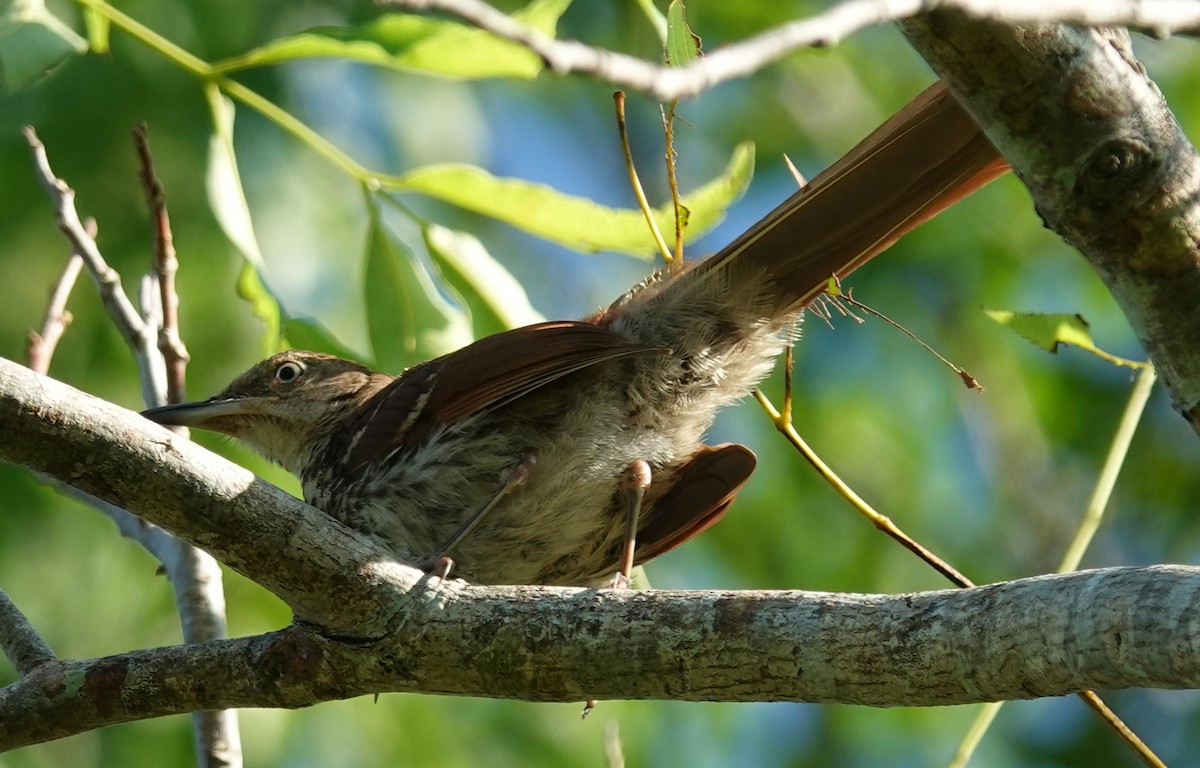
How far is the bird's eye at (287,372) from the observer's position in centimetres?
470

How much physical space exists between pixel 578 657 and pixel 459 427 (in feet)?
4.69

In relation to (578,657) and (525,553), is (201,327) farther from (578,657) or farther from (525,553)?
(578,657)

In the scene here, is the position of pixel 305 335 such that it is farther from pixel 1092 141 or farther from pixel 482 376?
pixel 1092 141

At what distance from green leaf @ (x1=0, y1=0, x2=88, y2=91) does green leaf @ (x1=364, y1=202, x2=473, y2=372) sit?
1.06 m

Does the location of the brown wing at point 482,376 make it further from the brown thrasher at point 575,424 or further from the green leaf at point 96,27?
the green leaf at point 96,27

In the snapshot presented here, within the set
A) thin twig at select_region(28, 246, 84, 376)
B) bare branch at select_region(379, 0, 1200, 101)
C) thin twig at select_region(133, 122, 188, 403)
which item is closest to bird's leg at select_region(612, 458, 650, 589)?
thin twig at select_region(133, 122, 188, 403)

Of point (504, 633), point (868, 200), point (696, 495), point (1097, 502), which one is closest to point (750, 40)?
point (504, 633)

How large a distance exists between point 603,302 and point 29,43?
573cm

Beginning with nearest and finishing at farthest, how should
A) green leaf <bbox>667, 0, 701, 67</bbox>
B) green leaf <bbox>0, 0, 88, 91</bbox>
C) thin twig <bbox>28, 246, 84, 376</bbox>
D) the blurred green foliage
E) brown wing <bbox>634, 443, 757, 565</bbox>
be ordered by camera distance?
green leaf <bbox>667, 0, 701, 67</bbox>
green leaf <bbox>0, 0, 88, 91</bbox>
thin twig <bbox>28, 246, 84, 376</bbox>
brown wing <bbox>634, 443, 757, 565</bbox>
the blurred green foliage

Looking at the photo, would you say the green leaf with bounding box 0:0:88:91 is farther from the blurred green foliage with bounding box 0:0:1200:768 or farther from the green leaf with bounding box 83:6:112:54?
the blurred green foliage with bounding box 0:0:1200:768

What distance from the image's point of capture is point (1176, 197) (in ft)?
6.89

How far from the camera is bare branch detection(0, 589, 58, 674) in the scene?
2896mm

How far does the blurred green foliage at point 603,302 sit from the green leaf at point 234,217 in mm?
64

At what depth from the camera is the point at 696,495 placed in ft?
13.7
